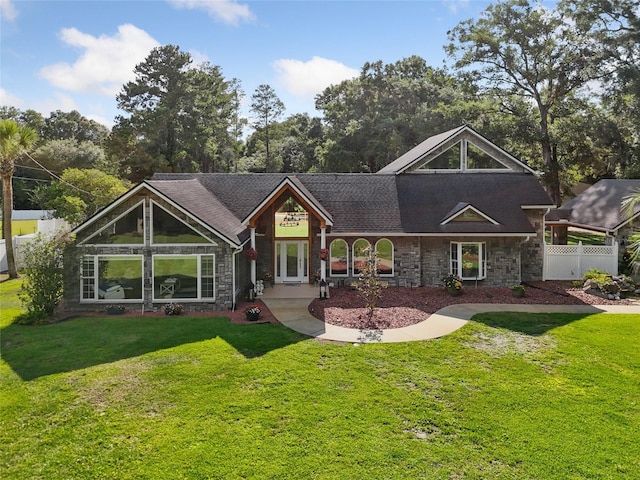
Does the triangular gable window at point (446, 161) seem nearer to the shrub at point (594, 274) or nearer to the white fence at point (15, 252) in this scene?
the shrub at point (594, 274)

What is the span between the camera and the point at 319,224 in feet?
61.8

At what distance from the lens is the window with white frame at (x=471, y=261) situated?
18844 millimetres

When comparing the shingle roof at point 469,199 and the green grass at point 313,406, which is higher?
the shingle roof at point 469,199

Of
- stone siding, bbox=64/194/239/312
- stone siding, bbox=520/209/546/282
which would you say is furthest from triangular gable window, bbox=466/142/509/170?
stone siding, bbox=64/194/239/312

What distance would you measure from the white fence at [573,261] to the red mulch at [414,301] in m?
0.88

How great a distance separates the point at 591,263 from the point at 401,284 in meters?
10.1

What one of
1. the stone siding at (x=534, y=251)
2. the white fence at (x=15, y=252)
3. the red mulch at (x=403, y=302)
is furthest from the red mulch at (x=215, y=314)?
the stone siding at (x=534, y=251)

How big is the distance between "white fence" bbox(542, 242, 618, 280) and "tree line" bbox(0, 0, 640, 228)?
15.3 m

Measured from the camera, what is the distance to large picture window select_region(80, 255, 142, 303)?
1507 cm

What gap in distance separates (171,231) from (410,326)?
931cm

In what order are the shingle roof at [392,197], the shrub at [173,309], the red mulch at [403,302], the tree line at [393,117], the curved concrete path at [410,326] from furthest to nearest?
the tree line at [393,117] < the shingle roof at [392,197] < the shrub at [173,309] < the red mulch at [403,302] < the curved concrete path at [410,326]

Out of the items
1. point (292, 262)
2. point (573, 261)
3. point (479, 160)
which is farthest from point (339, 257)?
point (573, 261)

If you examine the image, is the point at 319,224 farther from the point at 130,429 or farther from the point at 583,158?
the point at 583,158

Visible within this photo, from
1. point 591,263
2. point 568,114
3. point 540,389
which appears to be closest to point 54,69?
point 540,389
